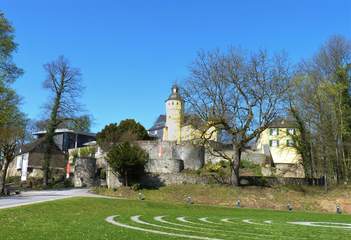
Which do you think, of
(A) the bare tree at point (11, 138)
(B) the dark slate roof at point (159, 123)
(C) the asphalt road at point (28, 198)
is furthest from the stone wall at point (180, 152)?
(B) the dark slate roof at point (159, 123)

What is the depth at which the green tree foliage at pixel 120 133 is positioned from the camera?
61453 millimetres

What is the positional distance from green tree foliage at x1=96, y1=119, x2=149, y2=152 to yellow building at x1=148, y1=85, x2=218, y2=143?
19.9 feet

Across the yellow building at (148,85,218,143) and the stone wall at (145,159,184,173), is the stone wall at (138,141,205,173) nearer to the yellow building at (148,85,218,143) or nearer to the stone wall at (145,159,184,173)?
the yellow building at (148,85,218,143)

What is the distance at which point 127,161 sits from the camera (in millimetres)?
42156

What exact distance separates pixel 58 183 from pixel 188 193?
20722 millimetres

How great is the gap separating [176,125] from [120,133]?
15.7 m

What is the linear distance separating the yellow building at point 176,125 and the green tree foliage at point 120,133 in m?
6.06

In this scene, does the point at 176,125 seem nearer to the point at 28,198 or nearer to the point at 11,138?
the point at 11,138

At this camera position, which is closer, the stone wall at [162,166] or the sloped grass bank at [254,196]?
the sloped grass bank at [254,196]

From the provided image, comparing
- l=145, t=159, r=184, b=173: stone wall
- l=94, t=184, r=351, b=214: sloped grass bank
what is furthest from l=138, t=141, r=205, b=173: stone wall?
l=94, t=184, r=351, b=214: sloped grass bank

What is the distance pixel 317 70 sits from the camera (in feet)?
152

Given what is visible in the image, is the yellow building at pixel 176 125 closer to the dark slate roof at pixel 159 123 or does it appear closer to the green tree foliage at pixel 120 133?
the dark slate roof at pixel 159 123

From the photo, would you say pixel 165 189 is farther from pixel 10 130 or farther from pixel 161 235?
pixel 161 235

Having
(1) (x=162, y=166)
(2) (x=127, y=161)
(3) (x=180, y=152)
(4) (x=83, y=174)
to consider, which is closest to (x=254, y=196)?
(2) (x=127, y=161)
